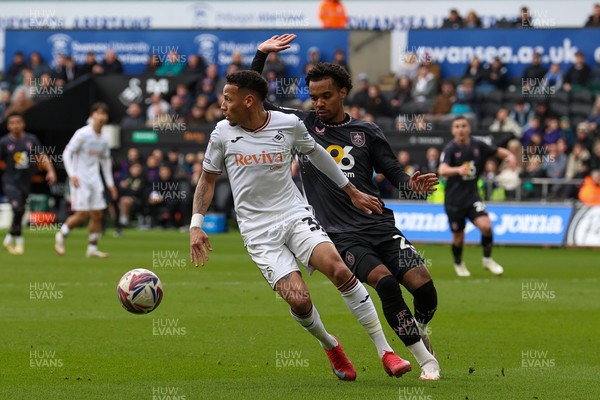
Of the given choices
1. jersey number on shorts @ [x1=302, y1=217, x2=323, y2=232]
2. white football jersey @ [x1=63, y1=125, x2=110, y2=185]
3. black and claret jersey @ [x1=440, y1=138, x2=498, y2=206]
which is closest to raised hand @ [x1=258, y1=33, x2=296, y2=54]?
jersey number on shorts @ [x1=302, y1=217, x2=323, y2=232]

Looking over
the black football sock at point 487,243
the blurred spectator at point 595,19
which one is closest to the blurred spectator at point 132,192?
the blurred spectator at point 595,19

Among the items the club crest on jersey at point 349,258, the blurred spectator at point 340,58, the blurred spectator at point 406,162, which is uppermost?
the club crest on jersey at point 349,258

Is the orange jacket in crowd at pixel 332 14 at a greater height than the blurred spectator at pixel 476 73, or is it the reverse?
the orange jacket in crowd at pixel 332 14

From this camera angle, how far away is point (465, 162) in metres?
18.1

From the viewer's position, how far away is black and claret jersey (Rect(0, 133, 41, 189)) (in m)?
21.5

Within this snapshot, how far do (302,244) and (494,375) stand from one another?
1856mm

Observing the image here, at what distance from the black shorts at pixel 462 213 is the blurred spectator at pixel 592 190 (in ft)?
27.0

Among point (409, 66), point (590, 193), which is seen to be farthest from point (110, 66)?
point (590, 193)

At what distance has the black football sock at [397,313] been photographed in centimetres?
878

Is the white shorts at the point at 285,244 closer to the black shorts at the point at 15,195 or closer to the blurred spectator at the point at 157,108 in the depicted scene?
the black shorts at the point at 15,195

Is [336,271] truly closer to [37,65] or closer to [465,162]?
[465,162]

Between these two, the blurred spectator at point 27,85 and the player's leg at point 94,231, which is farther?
the blurred spectator at point 27,85

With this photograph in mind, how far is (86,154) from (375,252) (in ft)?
41.6

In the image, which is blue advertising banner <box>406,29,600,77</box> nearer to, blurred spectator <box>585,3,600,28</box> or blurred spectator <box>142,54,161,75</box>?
blurred spectator <box>585,3,600,28</box>
